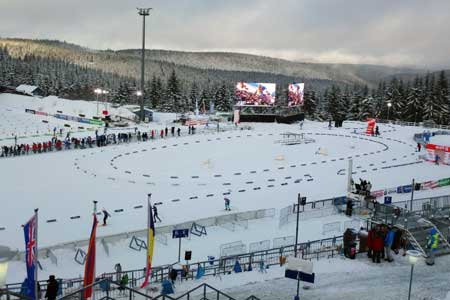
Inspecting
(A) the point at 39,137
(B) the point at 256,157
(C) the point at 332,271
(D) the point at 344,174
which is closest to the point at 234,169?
(B) the point at 256,157

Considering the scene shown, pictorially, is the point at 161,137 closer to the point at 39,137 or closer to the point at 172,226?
the point at 39,137

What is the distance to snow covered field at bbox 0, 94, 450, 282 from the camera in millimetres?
21906

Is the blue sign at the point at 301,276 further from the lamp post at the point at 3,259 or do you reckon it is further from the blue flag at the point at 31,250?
the lamp post at the point at 3,259

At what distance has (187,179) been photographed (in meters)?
33.1

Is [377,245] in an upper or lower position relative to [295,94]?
lower

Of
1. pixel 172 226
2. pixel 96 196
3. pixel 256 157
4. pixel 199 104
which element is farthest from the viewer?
pixel 199 104

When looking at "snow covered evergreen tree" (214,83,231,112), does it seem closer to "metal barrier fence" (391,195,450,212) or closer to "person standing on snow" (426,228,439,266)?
"metal barrier fence" (391,195,450,212)

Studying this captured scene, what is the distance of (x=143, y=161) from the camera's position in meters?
39.1

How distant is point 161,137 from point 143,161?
476 inches

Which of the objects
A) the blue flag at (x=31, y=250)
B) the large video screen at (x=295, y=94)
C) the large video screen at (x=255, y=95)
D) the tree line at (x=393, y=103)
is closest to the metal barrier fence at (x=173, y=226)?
the blue flag at (x=31, y=250)

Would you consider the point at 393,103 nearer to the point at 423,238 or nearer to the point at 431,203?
the point at 431,203

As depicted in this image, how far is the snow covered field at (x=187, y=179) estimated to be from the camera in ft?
71.9

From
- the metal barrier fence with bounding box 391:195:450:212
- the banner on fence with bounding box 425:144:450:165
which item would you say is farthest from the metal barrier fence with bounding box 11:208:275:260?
the banner on fence with bounding box 425:144:450:165

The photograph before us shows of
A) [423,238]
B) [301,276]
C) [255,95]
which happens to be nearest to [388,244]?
[423,238]
